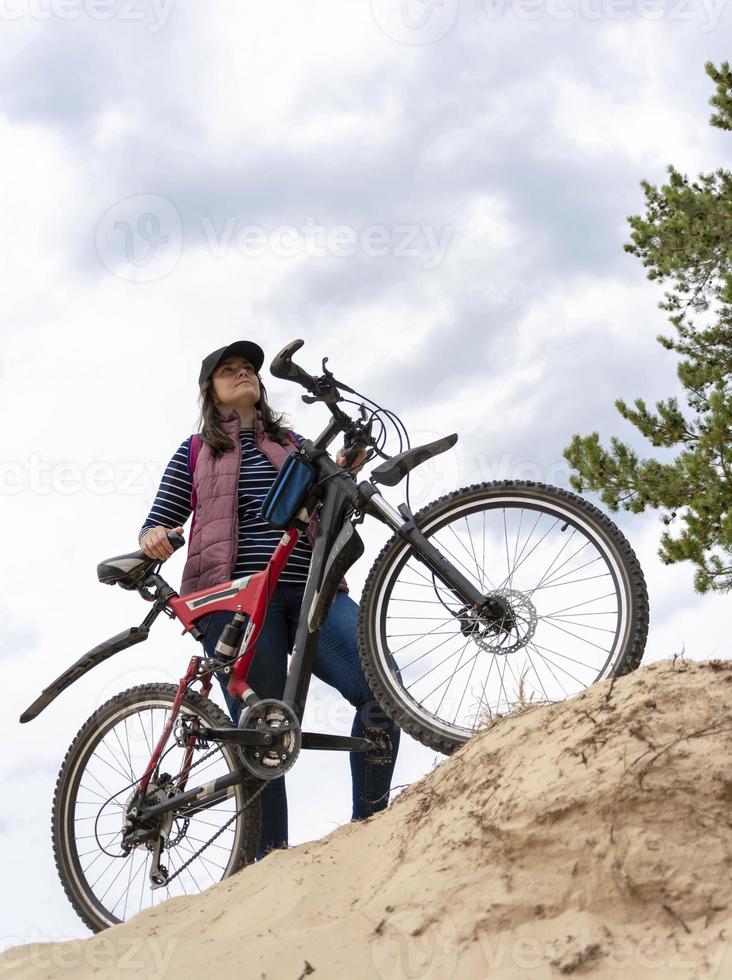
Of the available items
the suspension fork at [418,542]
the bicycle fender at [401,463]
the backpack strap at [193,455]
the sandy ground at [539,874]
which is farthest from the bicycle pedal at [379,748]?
the backpack strap at [193,455]

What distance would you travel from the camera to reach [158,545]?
4402 mm

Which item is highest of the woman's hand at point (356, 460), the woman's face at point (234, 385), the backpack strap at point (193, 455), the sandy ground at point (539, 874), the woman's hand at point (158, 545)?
the woman's face at point (234, 385)

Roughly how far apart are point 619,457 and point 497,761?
8345 mm

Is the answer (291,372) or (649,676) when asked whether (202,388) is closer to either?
(291,372)

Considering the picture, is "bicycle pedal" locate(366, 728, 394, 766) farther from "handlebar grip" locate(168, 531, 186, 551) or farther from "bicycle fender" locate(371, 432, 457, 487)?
"handlebar grip" locate(168, 531, 186, 551)

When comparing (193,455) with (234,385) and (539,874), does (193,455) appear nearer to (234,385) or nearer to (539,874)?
(234,385)

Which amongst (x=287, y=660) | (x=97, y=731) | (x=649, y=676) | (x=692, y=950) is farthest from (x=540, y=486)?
(x=97, y=731)

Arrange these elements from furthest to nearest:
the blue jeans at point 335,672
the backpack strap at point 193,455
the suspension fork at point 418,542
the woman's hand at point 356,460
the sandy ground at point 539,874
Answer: the backpack strap at point 193,455 → the blue jeans at point 335,672 → the woman's hand at point 356,460 → the suspension fork at point 418,542 → the sandy ground at point 539,874

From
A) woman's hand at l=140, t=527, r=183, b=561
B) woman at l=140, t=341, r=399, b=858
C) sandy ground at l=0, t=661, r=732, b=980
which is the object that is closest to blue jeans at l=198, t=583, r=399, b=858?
woman at l=140, t=341, r=399, b=858

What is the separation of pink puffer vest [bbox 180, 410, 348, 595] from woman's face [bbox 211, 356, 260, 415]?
17cm

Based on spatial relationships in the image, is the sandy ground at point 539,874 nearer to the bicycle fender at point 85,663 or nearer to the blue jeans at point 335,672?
the blue jeans at point 335,672

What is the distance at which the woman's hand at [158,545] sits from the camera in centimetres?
440

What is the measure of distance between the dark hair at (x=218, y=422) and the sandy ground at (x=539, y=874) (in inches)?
72.7

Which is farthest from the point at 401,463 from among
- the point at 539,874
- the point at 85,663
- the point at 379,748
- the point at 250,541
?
the point at 85,663
